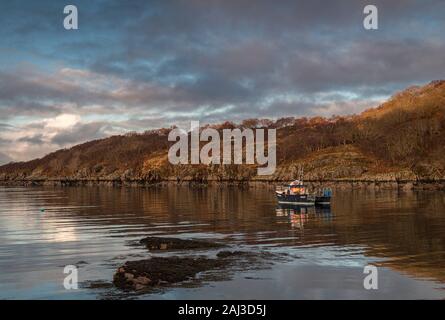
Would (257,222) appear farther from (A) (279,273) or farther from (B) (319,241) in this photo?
(A) (279,273)

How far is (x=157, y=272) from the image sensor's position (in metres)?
32.8

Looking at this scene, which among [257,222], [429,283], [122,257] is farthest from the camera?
[257,222]

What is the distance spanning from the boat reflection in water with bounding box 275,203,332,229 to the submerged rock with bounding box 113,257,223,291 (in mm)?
30716

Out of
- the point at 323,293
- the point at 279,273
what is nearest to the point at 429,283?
the point at 323,293

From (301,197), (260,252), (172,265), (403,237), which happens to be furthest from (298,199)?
(172,265)

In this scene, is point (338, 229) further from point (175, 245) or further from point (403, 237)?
point (175, 245)

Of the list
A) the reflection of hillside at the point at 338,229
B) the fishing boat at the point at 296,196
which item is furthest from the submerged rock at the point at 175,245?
the fishing boat at the point at 296,196

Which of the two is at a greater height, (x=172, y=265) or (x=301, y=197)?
(x=301, y=197)

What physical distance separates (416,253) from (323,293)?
17.5 meters

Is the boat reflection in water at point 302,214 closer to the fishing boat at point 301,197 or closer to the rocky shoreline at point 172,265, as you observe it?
the fishing boat at point 301,197

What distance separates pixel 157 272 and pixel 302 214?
179 feet

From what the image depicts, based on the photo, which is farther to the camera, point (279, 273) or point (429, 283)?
point (279, 273)

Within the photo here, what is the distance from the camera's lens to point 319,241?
169 ft

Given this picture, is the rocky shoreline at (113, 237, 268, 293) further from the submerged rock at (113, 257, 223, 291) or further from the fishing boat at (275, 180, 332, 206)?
the fishing boat at (275, 180, 332, 206)
